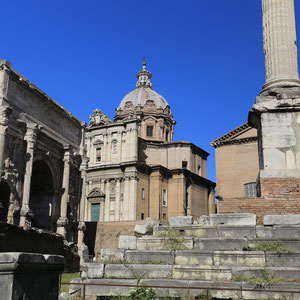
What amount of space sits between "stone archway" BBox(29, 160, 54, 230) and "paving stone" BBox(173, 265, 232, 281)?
2509 cm

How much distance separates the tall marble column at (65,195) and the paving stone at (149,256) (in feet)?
75.8

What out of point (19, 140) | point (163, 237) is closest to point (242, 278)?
point (163, 237)

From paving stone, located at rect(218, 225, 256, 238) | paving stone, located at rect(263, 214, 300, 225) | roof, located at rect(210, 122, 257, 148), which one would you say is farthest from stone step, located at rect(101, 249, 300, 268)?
roof, located at rect(210, 122, 257, 148)

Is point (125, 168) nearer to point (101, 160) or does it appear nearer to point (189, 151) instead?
point (101, 160)

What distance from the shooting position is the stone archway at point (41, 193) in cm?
3200

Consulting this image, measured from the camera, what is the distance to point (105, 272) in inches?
349

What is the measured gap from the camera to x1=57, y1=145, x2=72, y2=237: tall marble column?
102 ft

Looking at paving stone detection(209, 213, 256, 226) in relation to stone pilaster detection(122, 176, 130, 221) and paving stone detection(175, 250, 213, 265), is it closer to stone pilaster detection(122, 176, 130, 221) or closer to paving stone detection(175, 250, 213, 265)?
paving stone detection(175, 250, 213, 265)

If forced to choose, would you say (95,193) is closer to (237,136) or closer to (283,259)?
(237,136)

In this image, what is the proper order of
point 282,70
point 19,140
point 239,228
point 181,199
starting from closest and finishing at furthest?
point 239,228
point 282,70
point 19,140
point 181,199

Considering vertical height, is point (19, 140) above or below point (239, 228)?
above

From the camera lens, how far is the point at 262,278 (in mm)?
7652

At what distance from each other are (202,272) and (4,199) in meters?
21.6

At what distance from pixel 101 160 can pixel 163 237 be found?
41264 millimetres
